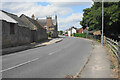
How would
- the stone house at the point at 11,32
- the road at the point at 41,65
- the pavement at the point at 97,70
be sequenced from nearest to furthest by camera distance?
the pavement at the point at 97,70 → the road at the point at 41,65 → the stone house at the point at 11,32

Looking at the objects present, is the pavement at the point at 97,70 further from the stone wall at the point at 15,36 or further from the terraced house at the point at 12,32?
the terraced house at the point at 12,32

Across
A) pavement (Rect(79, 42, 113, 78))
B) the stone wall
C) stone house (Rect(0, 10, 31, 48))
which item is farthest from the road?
stone house (Rect(0, 10, 31, 48))

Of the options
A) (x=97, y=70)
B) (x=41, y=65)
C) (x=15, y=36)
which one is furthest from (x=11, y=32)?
(x=97, y=70)

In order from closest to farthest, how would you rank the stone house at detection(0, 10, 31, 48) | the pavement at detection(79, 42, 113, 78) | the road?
the pavement at detection(79, 42, 113, 78)
the road
the stone house at detection(0, 10, 31, 48)

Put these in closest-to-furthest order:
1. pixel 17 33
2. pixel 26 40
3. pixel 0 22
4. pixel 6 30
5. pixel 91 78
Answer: pixel 91 78 → pixel 0 22 → pixel 6 30 → pixel 17 33 → pixel 26 40

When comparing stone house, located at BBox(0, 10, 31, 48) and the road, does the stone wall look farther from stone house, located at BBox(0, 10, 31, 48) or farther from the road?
the road

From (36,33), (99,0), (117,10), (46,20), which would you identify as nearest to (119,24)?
(117,10)

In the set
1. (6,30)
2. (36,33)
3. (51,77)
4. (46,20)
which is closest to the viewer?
(51,77)

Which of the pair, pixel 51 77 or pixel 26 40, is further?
pixel 26 40

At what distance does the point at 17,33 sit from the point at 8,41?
336cm

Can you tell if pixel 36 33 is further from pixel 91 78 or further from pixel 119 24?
pixel 91 78

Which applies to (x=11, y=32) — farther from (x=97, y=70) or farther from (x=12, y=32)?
(x=97, y=70)

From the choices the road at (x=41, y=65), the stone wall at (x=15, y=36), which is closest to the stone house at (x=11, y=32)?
the stone wall at (x=15, y=36)

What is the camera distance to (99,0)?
3169cm
